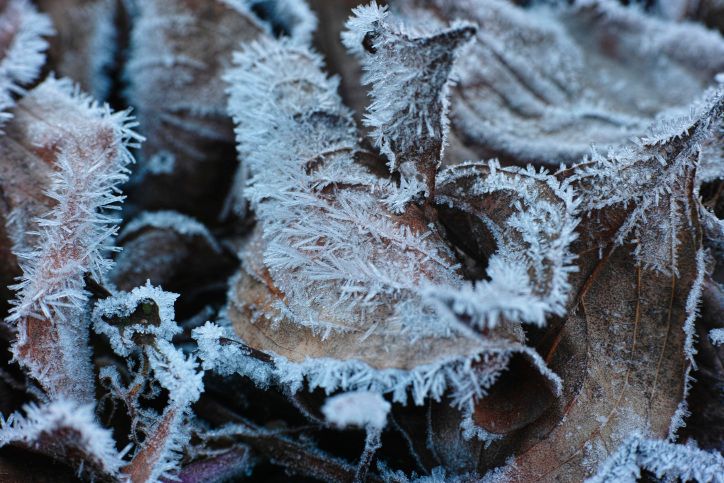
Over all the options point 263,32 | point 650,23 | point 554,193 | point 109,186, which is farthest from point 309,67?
point 650,23

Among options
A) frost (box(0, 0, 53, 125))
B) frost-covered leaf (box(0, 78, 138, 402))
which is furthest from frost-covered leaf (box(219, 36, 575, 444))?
frost (box(0, 0, 53, 125))

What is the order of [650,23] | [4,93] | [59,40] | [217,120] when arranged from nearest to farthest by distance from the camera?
1. [4,93]
2. [217,120]
3. [59,40]
4. [650,23]

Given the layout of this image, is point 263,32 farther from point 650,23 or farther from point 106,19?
point 650,23

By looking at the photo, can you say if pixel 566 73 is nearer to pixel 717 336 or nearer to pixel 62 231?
pixel 717 336

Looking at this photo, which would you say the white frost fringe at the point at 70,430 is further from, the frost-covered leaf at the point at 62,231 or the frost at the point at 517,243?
the frost at the point at 517,243

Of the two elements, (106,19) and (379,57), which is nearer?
(379,57)
